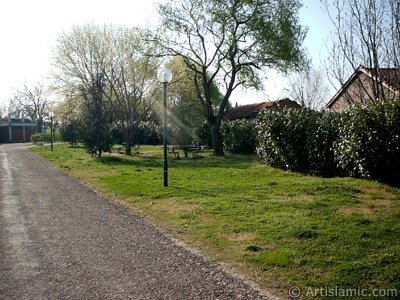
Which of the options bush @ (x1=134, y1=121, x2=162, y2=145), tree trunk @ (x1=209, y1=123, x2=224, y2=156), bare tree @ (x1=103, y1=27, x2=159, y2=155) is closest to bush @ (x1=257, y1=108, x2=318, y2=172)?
tree trunk @ (x1=209, y1=123, x2=224, y2=156)

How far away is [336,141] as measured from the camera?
1195cm

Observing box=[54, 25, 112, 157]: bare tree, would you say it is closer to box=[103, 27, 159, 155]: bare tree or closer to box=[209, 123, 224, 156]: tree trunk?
box=[103, 27, 159, 155]: bare tree

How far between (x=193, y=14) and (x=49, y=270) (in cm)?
2162

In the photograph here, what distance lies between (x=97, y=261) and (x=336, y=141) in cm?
906

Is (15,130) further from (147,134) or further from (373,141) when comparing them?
(373,141)

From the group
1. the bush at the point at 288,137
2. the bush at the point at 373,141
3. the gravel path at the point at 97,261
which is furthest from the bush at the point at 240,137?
the gravel path at the point at 97,261

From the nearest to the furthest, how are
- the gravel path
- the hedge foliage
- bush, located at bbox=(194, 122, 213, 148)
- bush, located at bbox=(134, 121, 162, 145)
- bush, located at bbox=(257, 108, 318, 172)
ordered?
the gravel path < the hedge foliage < bush, located at bbox=(257, 108, 318, 172) < bush, located at bbox=(194, 122, 213, 148) < bush, located at bbox=(134, 121, 162, 145)

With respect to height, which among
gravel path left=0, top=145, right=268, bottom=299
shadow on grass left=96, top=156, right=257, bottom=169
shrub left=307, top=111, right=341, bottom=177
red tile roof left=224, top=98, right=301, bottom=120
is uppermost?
red tile roof left=224, top=98, right=301, bottom=120

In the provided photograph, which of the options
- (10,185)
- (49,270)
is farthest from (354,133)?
(10,185)

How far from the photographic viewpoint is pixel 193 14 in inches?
939

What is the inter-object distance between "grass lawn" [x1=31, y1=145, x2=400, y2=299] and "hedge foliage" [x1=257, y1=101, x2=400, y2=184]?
66 centimetres

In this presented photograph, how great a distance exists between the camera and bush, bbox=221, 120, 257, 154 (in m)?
23.5

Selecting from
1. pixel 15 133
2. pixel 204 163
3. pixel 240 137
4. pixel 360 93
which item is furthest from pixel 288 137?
pixel 15 133

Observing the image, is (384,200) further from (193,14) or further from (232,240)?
(193,14)
